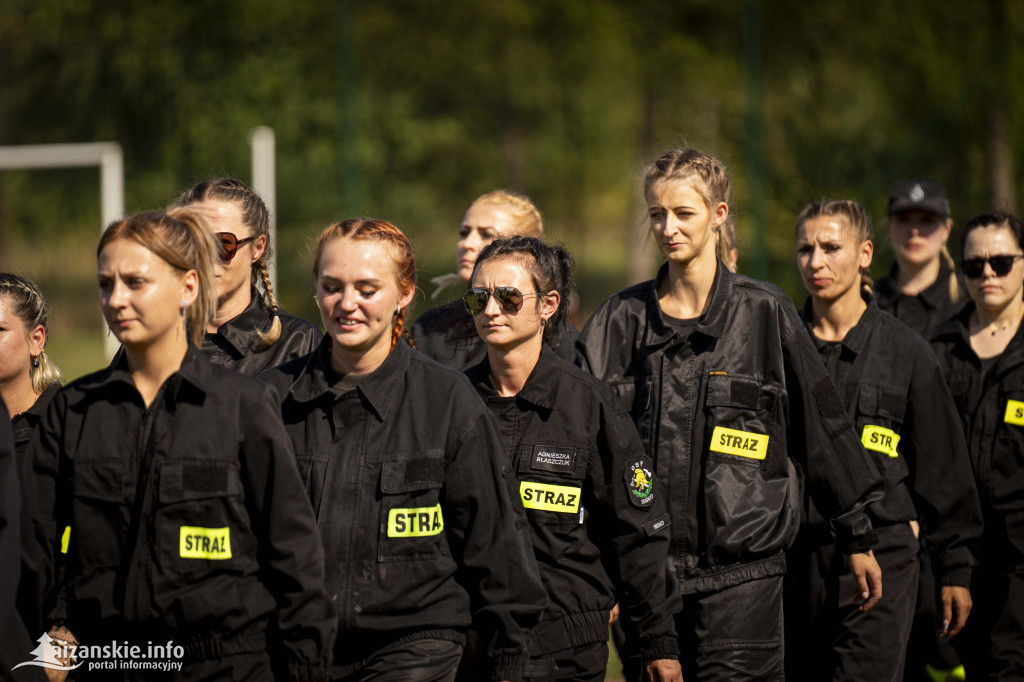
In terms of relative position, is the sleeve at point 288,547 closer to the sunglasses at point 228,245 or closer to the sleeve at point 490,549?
the sleeve at point 490,549

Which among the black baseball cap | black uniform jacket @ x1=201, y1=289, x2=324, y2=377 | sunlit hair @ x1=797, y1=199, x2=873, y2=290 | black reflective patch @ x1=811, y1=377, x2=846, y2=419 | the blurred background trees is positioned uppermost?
the blurred background trees

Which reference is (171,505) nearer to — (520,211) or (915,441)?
(520,211)

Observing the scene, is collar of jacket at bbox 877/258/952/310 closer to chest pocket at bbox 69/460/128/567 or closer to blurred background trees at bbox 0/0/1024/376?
blurred background trees at bbox 0/0/1024/376

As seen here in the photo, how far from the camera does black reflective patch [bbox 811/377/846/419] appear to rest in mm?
4504

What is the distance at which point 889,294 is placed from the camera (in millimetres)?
6750

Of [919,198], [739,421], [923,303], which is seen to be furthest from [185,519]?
[919,198]

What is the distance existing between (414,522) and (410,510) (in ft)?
0.12

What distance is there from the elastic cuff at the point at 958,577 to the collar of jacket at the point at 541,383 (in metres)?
2.05

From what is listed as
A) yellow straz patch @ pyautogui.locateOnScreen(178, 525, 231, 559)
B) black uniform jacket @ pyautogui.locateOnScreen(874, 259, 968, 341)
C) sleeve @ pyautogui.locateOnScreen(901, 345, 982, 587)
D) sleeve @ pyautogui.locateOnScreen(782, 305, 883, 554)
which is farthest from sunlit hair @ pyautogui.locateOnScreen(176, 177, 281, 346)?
black uniform jacket @ pyautogui.locateOnScreen(874, 259, 968, 341)

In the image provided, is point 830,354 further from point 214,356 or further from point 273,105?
point 273,105

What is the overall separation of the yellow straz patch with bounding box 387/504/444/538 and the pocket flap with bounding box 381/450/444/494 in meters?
0.06

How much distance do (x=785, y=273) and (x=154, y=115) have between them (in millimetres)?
8491

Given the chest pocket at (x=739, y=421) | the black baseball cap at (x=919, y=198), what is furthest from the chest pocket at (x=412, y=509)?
the black baseball cap at (x=919, y=198)

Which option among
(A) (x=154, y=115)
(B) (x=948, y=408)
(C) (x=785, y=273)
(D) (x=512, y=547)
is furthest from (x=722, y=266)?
(A) (x=154, y=115)
